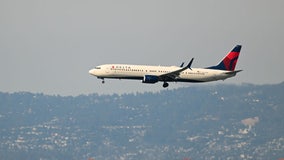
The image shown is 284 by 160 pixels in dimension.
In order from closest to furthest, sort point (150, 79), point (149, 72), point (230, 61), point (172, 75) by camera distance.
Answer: point (150, 79), point (149, 72), point (172, 75), point (230, 61)

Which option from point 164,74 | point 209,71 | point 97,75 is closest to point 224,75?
→ point 209,71

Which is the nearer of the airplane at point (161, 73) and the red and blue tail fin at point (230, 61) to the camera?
the airplane at point (161, 73)

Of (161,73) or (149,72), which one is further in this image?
(161,73)

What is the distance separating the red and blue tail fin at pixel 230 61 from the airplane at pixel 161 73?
1558 mm

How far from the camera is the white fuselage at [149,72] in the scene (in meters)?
145

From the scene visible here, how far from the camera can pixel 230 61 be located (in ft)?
530

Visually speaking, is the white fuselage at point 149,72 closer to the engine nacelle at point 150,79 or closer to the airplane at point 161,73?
the airplane at point 161,73

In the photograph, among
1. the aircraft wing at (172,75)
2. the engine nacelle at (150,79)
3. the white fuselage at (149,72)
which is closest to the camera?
the white fuselage at (149,72)

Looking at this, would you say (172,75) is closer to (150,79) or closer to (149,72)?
(149,72)

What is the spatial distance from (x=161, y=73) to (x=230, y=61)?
18700 mm

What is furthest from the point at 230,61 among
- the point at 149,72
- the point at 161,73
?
the point at 149,72

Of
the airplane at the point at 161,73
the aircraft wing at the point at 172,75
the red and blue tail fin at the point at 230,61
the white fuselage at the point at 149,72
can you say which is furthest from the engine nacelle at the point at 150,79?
the red and blue tail fin at the point at 230,61

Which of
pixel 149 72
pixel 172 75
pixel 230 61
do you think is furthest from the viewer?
pixel 230 61

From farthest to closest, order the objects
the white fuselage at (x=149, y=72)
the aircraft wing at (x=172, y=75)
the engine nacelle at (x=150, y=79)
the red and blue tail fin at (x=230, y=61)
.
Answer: the red and blue tail fin at (x=230, y=61), the aircraft wing at (x=172, y=75), the engine nacelle at (x=150, y=79), the white fuselage at (x=149, y=72)
